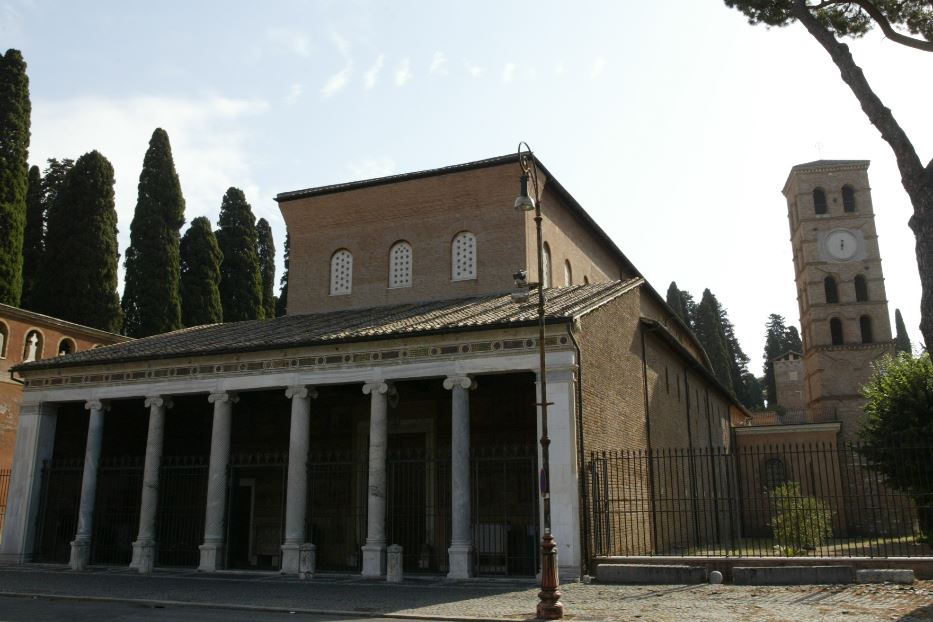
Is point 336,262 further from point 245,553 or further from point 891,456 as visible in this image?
point 891,456

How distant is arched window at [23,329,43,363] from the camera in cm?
2425

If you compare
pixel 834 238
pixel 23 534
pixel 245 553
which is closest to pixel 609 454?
pixel 245 553

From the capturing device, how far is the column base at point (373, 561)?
14.8 meters

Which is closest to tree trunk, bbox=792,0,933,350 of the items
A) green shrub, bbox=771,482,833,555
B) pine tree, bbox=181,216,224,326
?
green shrub, bbox=771,482,833,555

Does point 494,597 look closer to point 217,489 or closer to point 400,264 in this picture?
point 217,489

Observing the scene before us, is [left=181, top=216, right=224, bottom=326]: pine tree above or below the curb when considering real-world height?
above

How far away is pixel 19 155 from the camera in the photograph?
29.2 meters

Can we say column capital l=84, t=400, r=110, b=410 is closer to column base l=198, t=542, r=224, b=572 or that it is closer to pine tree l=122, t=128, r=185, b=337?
column base l=198, t=542, r=224, b=572

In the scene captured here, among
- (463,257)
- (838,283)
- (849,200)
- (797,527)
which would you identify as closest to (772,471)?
(838,283)

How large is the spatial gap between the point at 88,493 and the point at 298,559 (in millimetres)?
5852

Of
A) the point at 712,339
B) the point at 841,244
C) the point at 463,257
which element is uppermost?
the point at 841,244

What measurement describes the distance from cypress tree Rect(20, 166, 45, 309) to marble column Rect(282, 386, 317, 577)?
20414 mm

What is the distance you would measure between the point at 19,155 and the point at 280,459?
17761 millimetres

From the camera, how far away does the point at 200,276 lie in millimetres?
36938
